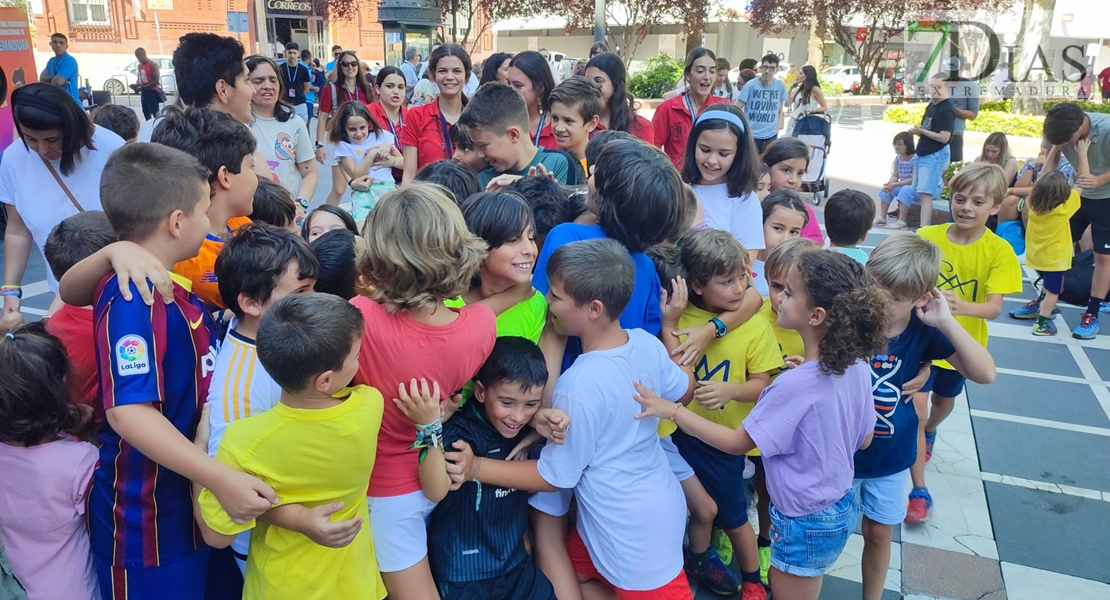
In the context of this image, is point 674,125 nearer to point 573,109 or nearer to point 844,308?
point 573,109

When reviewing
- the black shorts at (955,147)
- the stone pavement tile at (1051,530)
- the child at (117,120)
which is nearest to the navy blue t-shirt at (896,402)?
the stone pavement tile at (1051,530)

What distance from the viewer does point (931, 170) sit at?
892 cm

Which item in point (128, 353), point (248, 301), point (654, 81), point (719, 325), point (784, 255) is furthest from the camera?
point (654, 81)

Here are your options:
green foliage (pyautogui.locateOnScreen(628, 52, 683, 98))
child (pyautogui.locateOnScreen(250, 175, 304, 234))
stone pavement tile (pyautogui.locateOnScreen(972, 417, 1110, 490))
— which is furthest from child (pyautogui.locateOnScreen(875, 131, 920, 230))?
green foliage (pyautogui.locateOnScreen(628, 52, 683, 98))

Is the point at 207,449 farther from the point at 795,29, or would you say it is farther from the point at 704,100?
the point at 795,29

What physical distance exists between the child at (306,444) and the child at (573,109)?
2.29 metres

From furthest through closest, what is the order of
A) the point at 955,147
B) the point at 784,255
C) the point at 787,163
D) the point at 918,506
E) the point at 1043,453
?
the point at 955,147 → the point at 787,163 → the point at 1043,453 → the point at 918,506 → the point at 784,255

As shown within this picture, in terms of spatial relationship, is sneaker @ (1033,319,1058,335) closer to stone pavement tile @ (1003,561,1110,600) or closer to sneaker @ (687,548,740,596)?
stone pavement tile @ (1003,561,1110,600)

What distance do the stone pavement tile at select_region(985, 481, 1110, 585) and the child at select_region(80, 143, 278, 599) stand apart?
336 centimetres

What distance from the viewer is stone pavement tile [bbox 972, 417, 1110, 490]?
396cm

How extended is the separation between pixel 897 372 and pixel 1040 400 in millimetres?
2976

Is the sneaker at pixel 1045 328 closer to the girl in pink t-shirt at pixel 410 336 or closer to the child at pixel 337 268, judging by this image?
the girl in pink t-shirt at pixel 410 336

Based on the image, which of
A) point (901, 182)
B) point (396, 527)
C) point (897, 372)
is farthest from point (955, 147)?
point (396, 527)

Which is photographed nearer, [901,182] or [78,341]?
[78,341]
